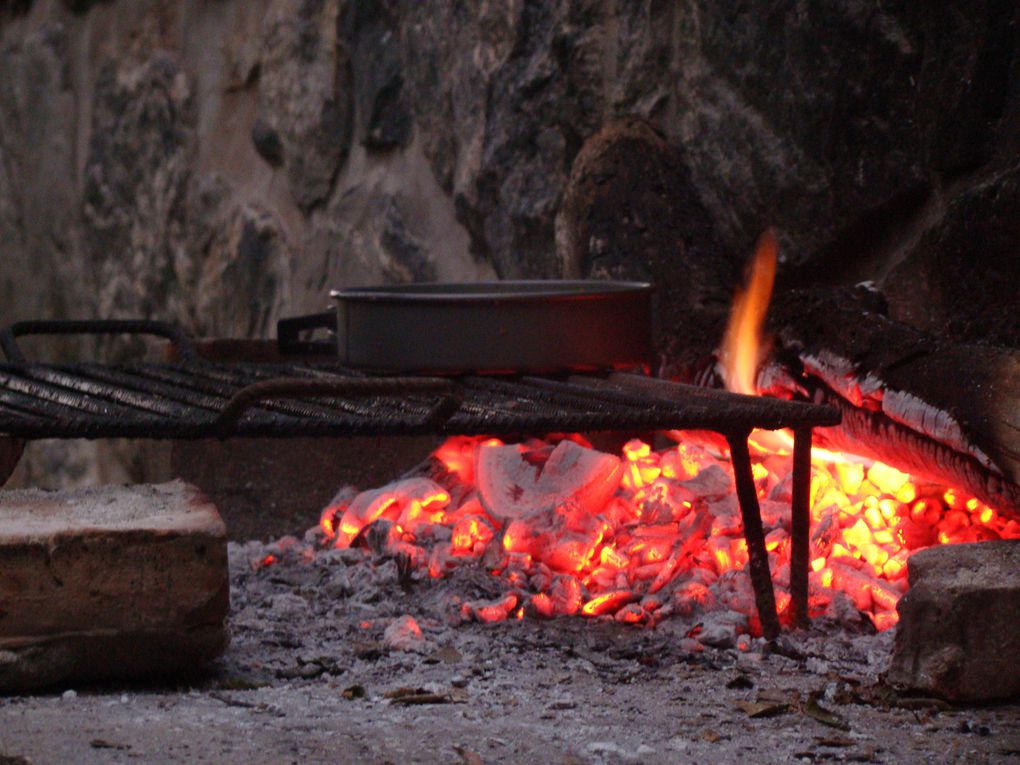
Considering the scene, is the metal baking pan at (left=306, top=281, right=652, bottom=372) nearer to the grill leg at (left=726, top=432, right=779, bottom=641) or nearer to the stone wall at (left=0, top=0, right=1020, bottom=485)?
the stone wall at (left=0, top=0, right=1020, bottom=485)

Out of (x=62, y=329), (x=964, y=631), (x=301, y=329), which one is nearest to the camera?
(x=964, y=631)

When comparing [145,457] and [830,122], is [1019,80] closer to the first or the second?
[830,122]

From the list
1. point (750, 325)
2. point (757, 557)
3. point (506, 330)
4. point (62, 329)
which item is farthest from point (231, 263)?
point (757, 557)

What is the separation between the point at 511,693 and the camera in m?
1.73

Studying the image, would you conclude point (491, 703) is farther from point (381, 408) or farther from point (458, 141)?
point (458, 141)

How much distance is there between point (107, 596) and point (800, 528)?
0.92 metres

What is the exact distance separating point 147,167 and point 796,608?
3015 millimetres

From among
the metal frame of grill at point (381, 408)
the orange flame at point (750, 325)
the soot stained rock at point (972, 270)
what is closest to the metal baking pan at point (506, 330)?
the metal frame of grill at point (381, 408)

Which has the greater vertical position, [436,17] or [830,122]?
[436,17]

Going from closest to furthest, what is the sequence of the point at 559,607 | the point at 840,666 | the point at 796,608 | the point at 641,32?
the point at 840,666
the point at 796,608
the point at 559,607
the point at 641,32

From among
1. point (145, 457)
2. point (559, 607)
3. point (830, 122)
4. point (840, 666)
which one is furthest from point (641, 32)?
point (145, 457)

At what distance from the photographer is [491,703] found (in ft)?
5.51

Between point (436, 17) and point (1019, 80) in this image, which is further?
point (436, 17)

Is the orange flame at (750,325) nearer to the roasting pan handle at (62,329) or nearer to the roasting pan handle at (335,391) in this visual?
the roasting pan handle at (335,391)
